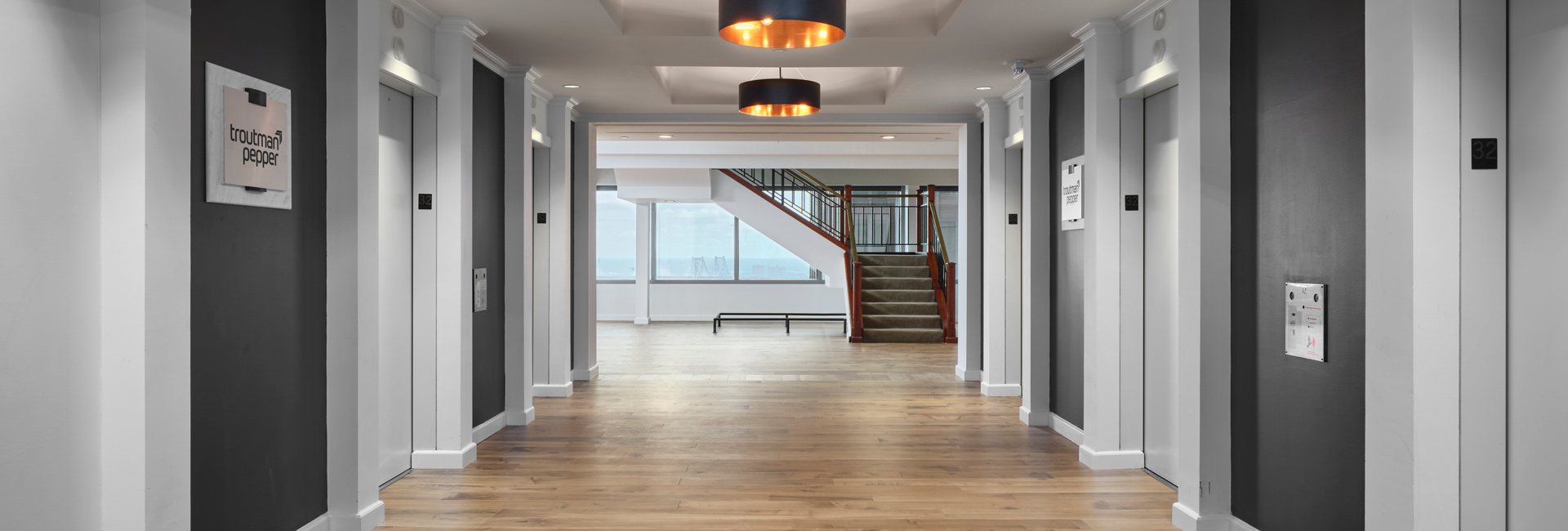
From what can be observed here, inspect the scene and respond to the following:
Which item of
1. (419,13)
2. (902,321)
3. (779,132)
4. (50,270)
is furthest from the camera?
(902,321)

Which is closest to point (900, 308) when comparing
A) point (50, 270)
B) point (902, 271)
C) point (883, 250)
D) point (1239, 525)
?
point (902, 271)

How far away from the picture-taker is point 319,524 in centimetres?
351

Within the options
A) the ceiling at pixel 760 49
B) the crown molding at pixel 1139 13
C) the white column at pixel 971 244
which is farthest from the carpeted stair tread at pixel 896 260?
the crown molding at pixel 1139 13

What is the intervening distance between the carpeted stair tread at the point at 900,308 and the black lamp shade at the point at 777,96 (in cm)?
626

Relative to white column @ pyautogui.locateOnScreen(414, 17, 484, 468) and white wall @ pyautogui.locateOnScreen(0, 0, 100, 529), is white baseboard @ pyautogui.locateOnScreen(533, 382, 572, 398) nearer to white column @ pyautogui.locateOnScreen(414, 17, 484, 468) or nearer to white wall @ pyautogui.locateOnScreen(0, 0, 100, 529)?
white column @ pyautogui.locateOnScreen(414, 17, 484, 468)

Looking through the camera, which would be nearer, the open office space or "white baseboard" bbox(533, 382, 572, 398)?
the open office space

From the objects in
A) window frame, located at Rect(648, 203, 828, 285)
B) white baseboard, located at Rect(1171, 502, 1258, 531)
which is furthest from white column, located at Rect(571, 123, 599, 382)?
window frame, located at Rect(648, 203, 828, 285)

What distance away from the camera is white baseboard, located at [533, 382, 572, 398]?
23.0 ft

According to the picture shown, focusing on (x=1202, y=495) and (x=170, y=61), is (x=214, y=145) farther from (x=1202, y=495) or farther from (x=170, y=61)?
(x=1202, y=495)

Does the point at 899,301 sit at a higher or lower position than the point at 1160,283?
lower

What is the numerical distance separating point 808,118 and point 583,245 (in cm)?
237

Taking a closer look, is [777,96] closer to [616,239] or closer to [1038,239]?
[1038,239]

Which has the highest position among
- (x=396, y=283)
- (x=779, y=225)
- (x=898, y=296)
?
(x=779, y=225)

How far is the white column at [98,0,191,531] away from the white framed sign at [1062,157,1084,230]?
4.41m
